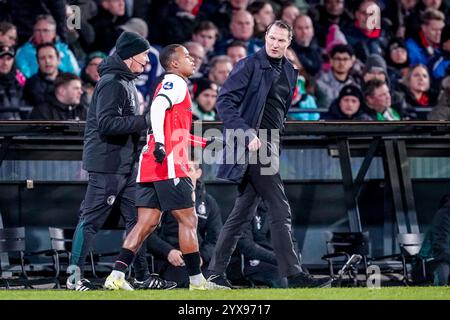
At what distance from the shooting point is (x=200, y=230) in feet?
43.7

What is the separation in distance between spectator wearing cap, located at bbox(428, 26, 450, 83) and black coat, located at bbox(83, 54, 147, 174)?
736 cm

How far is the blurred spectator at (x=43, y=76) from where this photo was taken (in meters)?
15.1

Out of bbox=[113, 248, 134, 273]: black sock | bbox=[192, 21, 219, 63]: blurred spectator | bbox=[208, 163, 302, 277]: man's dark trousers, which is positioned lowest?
bbox=[113, 248, 134, 273]: black sock

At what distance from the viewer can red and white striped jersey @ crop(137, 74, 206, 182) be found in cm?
1029

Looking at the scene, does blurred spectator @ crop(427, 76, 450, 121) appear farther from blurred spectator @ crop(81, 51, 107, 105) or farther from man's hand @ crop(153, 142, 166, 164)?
man's hand @ crop(153, 142, 166, 164)

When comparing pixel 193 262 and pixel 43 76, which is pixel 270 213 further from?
pixel 43 76

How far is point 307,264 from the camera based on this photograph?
46.6 feet

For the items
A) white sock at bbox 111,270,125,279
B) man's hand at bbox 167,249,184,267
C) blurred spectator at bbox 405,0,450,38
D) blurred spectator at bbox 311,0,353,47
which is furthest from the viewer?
blurred spectator at bbox 405,0,450,38

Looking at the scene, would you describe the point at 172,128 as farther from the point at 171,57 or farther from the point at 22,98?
the point at 22,98

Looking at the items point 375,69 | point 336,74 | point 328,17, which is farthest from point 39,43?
point 328,17

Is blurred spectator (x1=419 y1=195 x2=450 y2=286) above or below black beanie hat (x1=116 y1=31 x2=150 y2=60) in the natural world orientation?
below

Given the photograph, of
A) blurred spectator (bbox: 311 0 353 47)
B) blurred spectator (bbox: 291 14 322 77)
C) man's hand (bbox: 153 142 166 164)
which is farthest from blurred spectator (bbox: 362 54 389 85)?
man's hand (bbox: 153 142 166 164)
